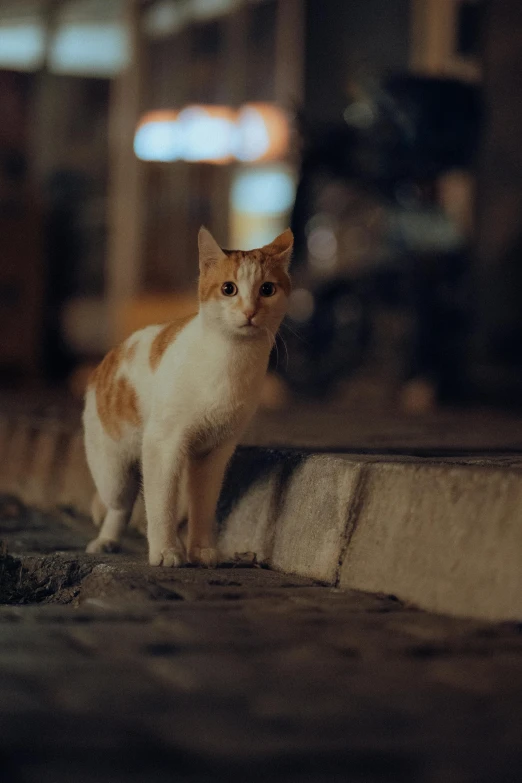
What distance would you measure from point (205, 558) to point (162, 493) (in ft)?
0.57

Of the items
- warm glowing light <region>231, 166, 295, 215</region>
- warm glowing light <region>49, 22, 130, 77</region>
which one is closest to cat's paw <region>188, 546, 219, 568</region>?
warm glowing light <region>231, 166, 295, 215</region>

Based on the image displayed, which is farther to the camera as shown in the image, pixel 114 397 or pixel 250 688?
pixel 114 397

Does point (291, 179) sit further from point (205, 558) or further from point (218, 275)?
point (205, 558)

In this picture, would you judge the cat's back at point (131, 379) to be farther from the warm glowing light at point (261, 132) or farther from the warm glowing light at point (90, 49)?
the warm glowing light at point (90, 49)

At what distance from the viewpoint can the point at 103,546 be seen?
2.87 meters

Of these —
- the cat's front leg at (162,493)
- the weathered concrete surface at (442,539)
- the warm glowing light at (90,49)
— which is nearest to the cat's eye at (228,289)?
the cat's front leg at (162,493)

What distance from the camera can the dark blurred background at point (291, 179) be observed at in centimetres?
631

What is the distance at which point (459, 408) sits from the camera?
600 cm

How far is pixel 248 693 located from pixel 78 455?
2.66 meters

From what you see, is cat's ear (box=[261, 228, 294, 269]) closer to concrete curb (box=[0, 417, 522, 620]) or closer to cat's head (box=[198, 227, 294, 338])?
cat's head (box=[198, 227, 294, 338])

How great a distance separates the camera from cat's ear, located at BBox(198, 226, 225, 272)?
2.59 meters

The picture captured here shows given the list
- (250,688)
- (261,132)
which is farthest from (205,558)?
(261,132)

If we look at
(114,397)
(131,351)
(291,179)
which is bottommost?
(114,397)

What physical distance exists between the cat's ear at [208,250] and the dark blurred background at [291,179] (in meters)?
0.43
